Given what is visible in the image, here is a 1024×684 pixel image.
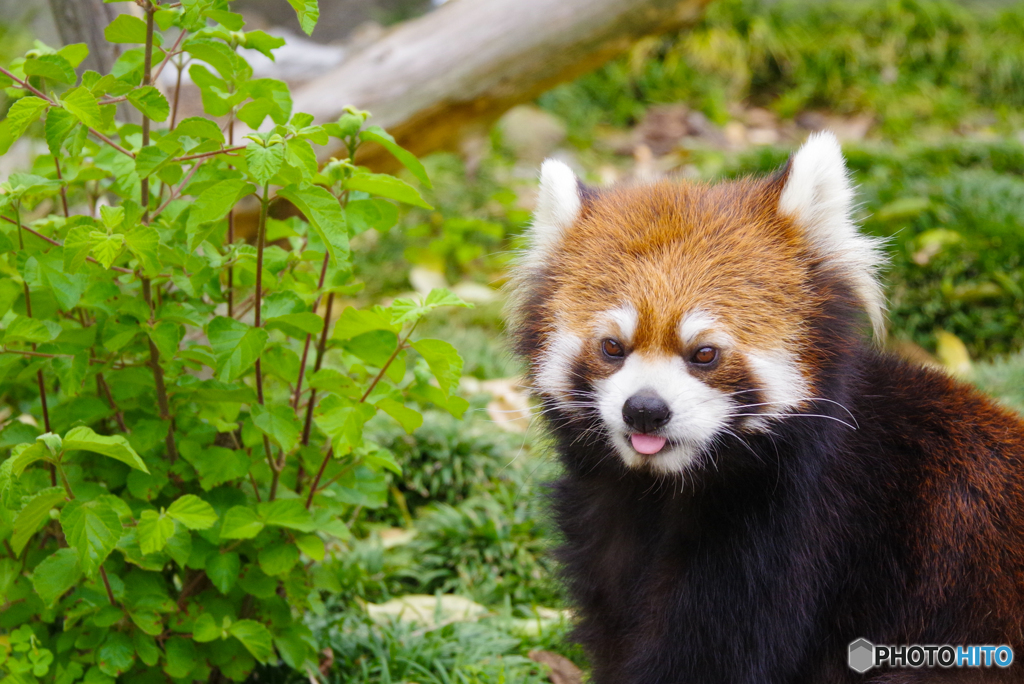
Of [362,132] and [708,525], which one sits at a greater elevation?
[362,132]

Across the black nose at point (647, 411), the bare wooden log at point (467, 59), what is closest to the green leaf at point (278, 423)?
the black nose at point (647, 411)

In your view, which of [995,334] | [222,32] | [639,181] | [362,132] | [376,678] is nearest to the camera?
[222,32]

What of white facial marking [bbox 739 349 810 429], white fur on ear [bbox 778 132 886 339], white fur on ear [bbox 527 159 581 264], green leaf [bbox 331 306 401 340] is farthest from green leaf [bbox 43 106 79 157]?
white fur on ear [bbox 778 132 886 339]

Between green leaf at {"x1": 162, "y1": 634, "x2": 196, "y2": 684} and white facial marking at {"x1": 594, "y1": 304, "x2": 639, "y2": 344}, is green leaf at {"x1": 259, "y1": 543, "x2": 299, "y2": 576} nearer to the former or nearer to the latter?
green leaf at {"x1": 162, "y1": 634, "x2": 196, "y2": 684}

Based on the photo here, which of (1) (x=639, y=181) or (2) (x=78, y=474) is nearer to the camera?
(2) (x=78, y=474)

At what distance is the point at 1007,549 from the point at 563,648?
1.71 meters

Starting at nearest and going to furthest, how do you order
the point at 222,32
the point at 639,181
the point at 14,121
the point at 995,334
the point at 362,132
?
the point at 14,121 < the point at 222,32 < the point at 362,132 < the point at 639,181 < the point at 995,334

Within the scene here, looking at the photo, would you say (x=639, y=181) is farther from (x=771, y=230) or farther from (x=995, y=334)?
(x=995, y=334)

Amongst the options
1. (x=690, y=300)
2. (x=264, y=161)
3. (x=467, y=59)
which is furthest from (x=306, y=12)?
(x=467, y=59)

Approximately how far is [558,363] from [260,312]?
2.92ft

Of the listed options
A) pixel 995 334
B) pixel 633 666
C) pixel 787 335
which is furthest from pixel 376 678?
pixel 995 334

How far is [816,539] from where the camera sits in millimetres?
2605

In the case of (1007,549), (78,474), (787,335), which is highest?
(787,335)

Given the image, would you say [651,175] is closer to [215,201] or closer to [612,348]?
[612,348]
